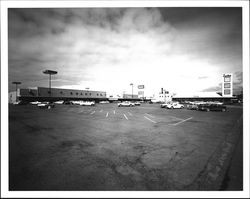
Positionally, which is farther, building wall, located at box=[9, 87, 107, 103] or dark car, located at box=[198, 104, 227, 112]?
building wall, located at box=[9, 87, 107, 103]

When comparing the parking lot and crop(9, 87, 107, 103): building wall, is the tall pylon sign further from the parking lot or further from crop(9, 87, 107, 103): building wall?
the parking lot

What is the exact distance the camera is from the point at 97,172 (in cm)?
317

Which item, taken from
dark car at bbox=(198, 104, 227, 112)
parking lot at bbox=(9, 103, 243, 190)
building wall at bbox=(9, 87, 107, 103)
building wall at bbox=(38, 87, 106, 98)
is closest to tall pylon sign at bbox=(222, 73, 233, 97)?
dark car at bbox=(198, 104, 227, 112)

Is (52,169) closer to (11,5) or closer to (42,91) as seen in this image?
(11,5)

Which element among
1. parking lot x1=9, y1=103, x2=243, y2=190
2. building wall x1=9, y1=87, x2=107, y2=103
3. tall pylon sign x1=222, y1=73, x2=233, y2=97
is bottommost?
parking lot x1=9, y1=103, x2=243, y2=190

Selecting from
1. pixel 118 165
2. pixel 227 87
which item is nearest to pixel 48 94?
pixel 118 165

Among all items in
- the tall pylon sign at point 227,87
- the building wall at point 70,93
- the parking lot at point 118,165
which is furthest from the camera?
the tall pylon sign at point 227,87

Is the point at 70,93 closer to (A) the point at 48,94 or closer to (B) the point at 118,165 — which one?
(A) the point at 48,94

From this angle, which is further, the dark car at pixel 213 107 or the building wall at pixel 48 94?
the building wall at pixel 48 94

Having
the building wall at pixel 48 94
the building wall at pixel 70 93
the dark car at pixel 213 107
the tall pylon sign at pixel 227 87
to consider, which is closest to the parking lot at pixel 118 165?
the dark car at pixel 213 107

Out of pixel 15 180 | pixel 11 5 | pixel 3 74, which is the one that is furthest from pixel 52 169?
pixel 11 5

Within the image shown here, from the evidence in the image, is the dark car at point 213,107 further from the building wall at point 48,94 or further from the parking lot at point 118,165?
the building wall at point 48,94

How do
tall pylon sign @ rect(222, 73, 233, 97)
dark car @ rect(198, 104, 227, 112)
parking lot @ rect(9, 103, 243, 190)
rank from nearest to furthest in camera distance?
parking lot @ rect(9, 103, 243, 190) → dark car @ rect(198, 104, 227, 112) → tall pylon sign @ rect(222, 73, 233, 97)

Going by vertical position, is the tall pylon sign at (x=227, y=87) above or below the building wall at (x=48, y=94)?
above
